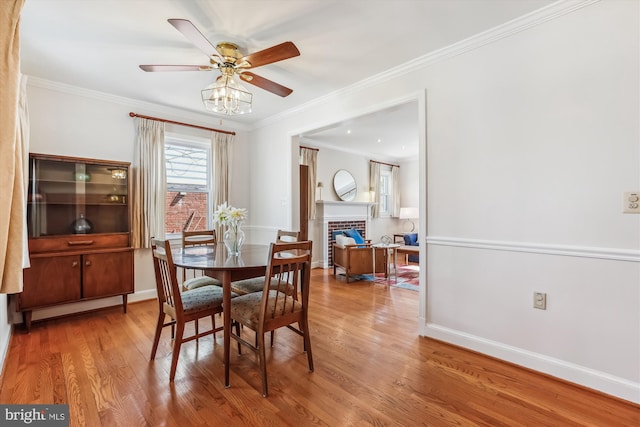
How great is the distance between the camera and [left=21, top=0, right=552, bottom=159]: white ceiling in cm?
208

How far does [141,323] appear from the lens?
10.3ft

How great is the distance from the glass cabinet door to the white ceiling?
95 cm

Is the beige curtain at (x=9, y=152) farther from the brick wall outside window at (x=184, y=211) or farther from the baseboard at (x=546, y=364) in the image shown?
A: the brick wall outside window at (x=184, y=211)

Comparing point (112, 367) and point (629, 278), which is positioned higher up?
point (629, 278)

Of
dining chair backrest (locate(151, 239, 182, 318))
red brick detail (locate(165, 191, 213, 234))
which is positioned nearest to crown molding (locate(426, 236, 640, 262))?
dining chair backrest (locate(151, 239, 182, 318))

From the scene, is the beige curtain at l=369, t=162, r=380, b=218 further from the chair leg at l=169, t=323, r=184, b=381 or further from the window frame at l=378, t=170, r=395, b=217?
the chair leg at l=169, t=323, r=184, b=381

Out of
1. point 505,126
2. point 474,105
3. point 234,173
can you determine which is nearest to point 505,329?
point 505,126

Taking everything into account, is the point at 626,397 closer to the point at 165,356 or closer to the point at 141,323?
the point at 165,356

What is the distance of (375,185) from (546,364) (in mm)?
5605

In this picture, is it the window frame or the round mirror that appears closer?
the round mirror

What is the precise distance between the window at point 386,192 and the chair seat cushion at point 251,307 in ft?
19.6

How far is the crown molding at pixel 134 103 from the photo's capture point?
326 centimetres

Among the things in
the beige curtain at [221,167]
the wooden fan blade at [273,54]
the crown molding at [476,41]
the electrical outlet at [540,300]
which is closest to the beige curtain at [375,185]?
the beige curtain at [221,167]

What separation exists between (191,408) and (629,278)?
282 centimetres
